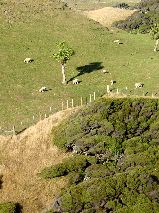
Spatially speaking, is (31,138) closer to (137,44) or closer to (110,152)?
(110,152)

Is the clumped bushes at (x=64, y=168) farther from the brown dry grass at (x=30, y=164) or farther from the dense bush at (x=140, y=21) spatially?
the dense bush at (x=140, y=21)

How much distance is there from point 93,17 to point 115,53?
41414 millimetres

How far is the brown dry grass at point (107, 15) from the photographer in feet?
486

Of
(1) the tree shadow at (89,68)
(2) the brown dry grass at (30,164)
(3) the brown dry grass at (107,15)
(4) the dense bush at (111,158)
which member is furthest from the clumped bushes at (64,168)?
(3) the brown dry grass at (107,15)

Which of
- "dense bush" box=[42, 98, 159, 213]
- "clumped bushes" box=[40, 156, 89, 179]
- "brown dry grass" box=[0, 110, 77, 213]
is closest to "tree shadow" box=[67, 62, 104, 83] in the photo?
"brown dry grass" box=[0, 110, 77, 213]

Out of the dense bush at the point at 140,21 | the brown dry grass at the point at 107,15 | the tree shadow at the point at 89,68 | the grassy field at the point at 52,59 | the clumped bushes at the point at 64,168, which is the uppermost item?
the clumped bushes at the point at 64,168

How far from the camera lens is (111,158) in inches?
2195

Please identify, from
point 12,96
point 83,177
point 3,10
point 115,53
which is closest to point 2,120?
point 12,96

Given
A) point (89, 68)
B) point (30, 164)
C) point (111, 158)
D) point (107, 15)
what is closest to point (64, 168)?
point (30, 164)

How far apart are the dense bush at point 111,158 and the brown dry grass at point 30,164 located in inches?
61.8

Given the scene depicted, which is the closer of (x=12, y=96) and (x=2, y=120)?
(x=2, y=120)

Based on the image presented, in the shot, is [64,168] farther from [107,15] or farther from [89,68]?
[107,15]

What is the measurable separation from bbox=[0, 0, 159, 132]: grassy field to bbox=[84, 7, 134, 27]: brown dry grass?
12.1 metres

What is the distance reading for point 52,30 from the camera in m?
121
